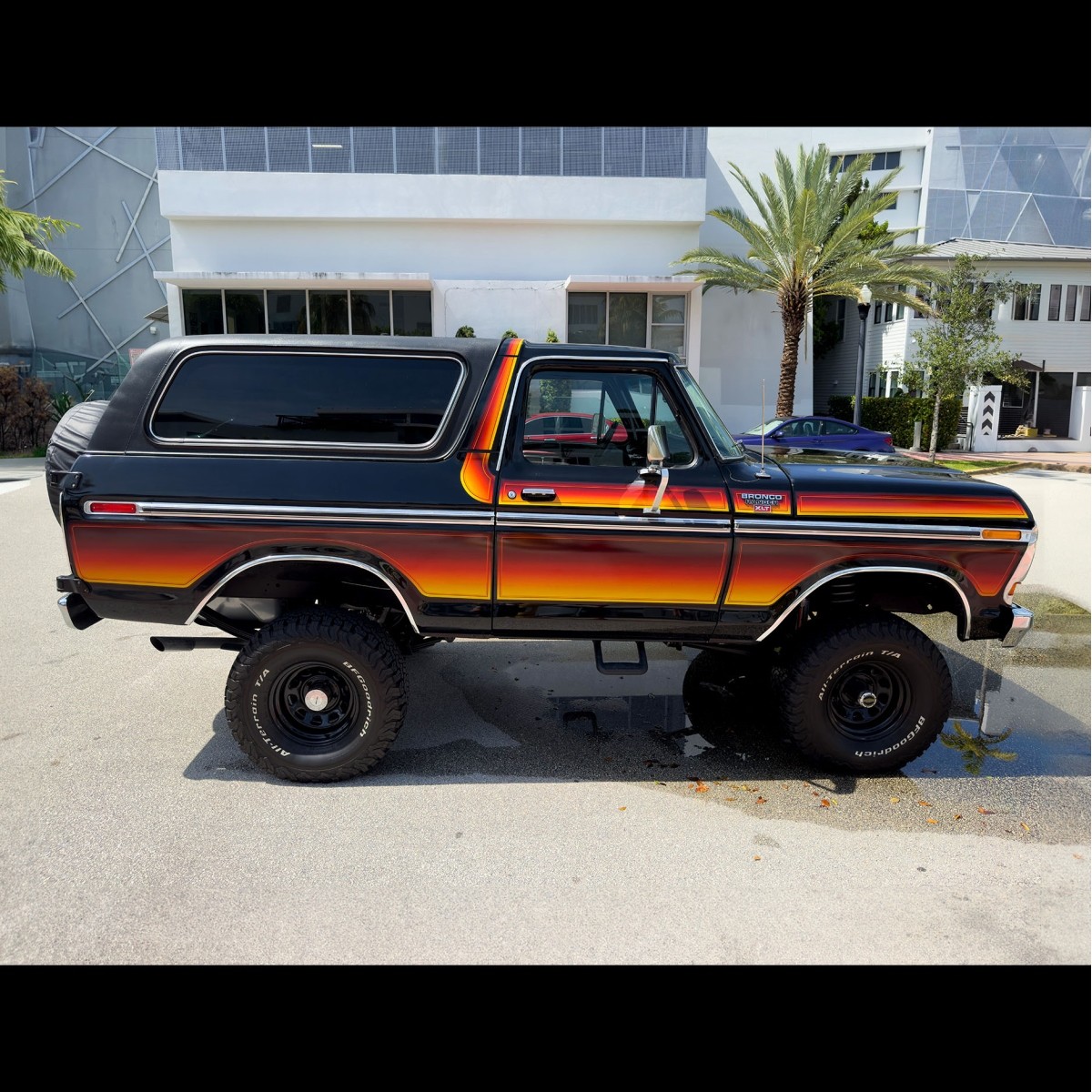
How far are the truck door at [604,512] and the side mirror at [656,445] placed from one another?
0.35 feet

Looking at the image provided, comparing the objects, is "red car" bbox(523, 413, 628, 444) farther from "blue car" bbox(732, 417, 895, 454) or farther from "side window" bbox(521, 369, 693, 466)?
"blue car" bbox(732, 417, 895, 454)

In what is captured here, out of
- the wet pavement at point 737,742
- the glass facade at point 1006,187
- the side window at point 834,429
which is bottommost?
the wet pavement at point 737,742

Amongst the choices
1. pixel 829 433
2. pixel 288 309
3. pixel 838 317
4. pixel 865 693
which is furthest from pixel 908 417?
pixel 865 693

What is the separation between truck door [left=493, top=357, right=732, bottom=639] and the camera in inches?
156

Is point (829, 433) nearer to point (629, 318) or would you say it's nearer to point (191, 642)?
point (629, 318)

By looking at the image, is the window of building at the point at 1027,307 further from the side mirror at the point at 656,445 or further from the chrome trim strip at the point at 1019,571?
the side mirror at the point at 656,445

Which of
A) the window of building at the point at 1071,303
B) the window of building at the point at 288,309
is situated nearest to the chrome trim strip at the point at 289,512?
the window of building at the point at 288,309

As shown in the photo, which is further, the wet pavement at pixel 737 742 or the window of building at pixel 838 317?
the window of building at pixel 838 317

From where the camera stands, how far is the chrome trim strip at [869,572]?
159 inches

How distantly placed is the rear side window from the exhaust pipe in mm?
1050

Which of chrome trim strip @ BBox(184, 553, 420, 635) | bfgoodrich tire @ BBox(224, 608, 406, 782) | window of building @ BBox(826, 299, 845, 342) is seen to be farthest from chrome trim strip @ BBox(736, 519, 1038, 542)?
window of building @ BBox(826, 299, 845, 342)

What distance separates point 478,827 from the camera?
3674 mm

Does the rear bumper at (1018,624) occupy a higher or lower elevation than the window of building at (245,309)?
lower
